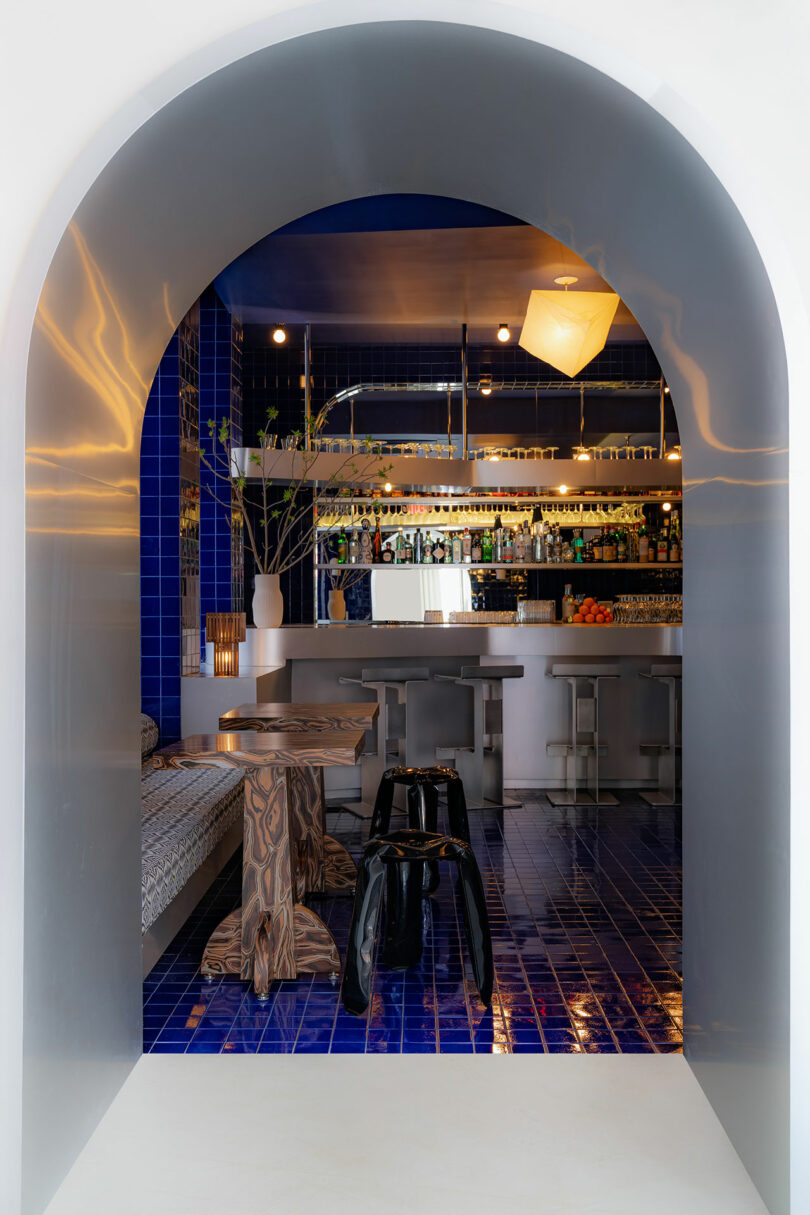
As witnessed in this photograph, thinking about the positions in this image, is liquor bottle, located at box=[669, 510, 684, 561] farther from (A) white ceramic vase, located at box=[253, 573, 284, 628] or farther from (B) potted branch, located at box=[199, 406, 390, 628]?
(A) white ceramic vase, located at box=[253, 573, 284, 628]

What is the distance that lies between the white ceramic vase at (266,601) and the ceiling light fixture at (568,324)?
2.10m

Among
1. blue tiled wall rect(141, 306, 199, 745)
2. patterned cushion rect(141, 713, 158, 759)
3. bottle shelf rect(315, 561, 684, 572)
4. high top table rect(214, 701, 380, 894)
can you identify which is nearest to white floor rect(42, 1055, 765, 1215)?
high top table rect(214, 701, 380, 894)

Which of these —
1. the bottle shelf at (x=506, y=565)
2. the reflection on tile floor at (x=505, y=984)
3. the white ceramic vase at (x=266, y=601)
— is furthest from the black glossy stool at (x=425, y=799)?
the bottle shelf at (x=506, y=565)

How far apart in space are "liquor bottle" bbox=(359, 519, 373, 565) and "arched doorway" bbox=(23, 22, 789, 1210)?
16.9ft

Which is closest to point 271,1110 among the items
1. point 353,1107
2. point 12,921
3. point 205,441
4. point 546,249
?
point 353,1107

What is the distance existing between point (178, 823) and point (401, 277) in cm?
409

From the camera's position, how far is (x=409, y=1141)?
2.18 m

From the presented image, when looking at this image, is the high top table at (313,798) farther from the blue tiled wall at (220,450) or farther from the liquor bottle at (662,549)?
the liquor bottle at (662,549)

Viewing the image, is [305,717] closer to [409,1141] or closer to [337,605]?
[409,1141]

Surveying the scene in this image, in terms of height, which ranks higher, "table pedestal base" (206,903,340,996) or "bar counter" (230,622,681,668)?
"bar counter" (230,622,681,668)

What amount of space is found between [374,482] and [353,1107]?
5.06 meters

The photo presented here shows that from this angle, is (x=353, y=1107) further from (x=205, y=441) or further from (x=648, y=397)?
(x=648, y=397)

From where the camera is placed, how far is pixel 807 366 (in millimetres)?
1873

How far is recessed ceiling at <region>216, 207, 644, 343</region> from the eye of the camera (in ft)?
18.4
